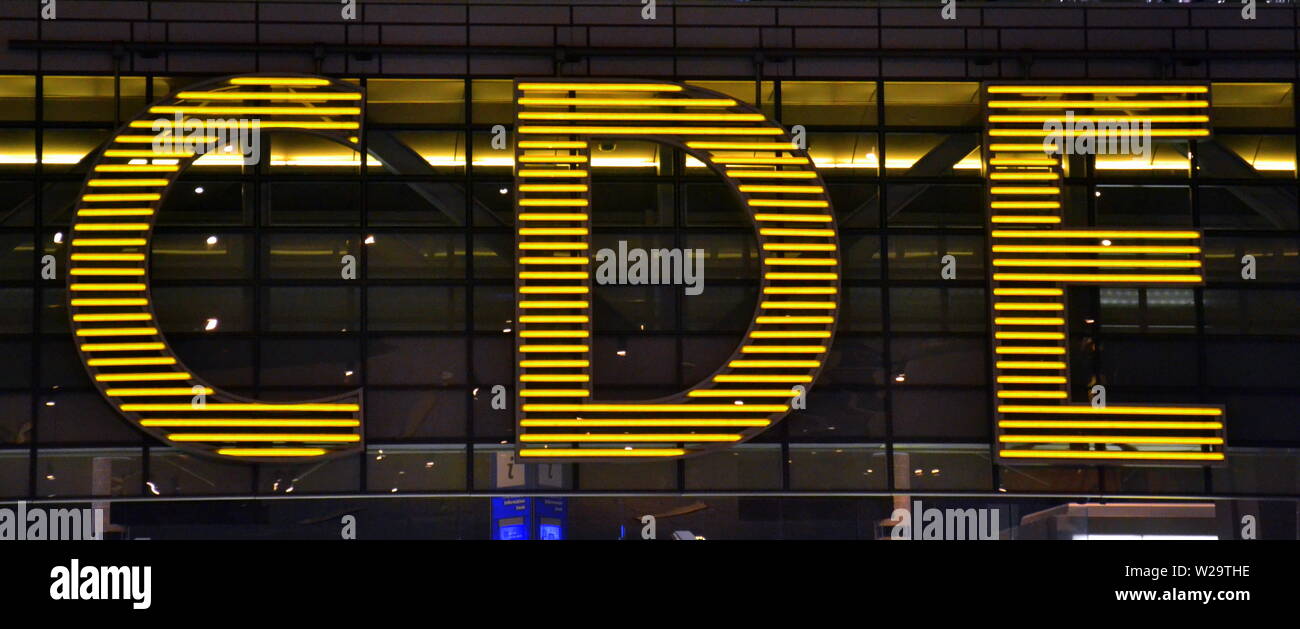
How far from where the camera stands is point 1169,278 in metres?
24.1

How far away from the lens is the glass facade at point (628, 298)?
2422 cm

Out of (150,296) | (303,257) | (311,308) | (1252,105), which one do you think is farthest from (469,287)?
(1252,105)

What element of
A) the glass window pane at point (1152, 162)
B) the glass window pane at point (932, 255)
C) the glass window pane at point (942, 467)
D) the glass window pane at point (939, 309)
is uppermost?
the glass window pane at point (1152, 162)

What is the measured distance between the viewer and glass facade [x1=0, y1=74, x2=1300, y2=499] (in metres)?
24.2

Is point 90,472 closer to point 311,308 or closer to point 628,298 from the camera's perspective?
point 311,308

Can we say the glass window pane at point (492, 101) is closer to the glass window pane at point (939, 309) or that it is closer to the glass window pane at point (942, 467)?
the glass window pane at point (939, 309)

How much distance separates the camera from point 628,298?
2466 cm

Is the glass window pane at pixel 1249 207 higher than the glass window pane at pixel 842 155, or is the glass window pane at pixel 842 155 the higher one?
the glass window pane at pixel 842 155

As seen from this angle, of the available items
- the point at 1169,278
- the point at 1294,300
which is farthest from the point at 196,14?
the point at 1294,300

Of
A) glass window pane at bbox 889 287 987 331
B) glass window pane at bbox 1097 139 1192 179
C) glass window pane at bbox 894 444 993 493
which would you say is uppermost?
glass window pane at bbox 1097 139 1192 179

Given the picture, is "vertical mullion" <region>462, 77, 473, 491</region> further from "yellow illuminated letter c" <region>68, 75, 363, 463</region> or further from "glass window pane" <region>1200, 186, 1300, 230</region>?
"glass window pane" <region>1200, 186, 1300, 230</region>

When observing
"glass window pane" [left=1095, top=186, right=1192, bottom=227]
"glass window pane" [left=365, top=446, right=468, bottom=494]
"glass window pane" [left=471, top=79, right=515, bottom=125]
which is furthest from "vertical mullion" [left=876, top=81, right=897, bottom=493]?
"glass window pane" [left=365, top=446, right=468, bottom=494]

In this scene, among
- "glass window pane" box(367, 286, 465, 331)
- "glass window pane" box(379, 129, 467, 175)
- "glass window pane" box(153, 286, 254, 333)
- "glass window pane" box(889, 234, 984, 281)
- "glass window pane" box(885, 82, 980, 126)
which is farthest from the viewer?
"glass window pane" box(885, 82, 980, 126)

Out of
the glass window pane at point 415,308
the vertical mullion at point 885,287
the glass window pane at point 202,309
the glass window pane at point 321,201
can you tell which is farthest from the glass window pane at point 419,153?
the vertical mullion at point 885,287
